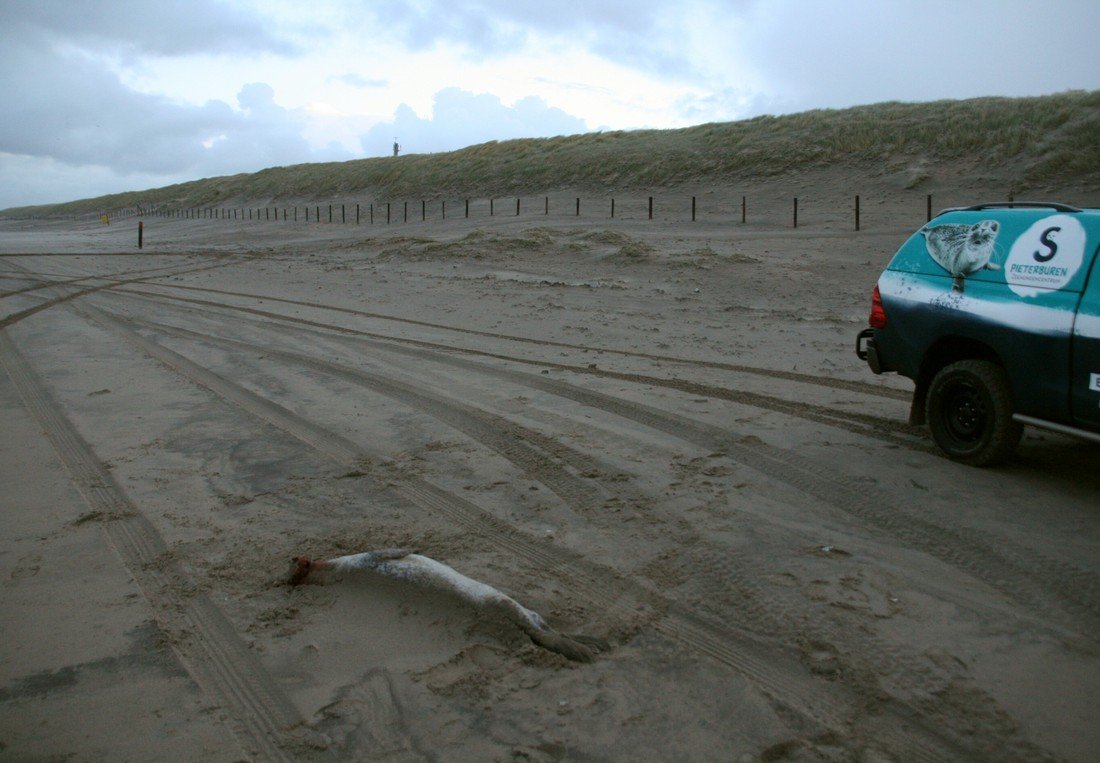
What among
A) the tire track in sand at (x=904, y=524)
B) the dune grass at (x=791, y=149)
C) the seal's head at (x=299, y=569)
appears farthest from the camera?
the dune grass at (x=791, y=149)

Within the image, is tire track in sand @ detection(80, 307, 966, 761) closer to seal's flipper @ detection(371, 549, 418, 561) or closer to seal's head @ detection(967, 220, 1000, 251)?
seal's flipper @ detection(371, 549, 418, 561)

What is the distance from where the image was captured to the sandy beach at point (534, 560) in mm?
3211

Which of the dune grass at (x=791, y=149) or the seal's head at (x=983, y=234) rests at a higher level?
the dune grass at (x=791, y=149)

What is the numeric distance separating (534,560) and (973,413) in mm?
3789

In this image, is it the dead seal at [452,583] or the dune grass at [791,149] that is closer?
the dead seal at [452,583]

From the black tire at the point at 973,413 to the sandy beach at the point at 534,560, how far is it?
0.59 feet

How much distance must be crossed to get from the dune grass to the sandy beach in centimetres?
2754

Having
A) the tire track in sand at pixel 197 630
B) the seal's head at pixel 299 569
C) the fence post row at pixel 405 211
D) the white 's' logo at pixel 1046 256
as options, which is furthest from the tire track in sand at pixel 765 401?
the fence post row at pixel 405 211

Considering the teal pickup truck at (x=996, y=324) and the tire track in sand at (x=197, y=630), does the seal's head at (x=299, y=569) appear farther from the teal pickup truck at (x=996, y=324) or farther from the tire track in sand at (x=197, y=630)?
the teal pickup truck at (x=996, y=324)

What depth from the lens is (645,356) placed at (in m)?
10.5

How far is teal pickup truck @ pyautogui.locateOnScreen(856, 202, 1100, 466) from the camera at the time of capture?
541 cm

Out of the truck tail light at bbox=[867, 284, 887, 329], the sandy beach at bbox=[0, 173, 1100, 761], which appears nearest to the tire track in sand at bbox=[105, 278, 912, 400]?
the sandy beach at bbox=[0, 173, 1100, 761]

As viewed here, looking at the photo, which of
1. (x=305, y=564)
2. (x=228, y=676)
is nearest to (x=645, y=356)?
(x=305, y=564)

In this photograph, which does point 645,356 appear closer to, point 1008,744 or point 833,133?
point 1008,744
